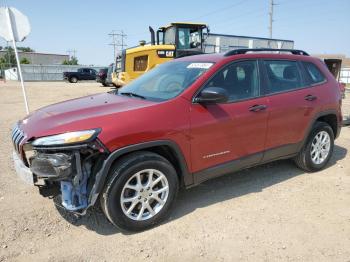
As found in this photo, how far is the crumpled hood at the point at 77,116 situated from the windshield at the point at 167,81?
26 cm

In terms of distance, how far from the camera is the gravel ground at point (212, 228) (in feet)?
9.49

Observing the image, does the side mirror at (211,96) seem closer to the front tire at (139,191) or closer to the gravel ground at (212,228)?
the front tire at (139,191)

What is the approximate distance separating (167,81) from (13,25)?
167 inches


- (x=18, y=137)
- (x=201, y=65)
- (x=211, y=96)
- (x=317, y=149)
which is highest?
(x=201, y=65)

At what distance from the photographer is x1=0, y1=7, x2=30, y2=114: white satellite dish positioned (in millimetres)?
6145

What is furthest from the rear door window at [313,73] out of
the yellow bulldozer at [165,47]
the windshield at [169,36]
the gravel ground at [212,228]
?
the windshield at [169,36]

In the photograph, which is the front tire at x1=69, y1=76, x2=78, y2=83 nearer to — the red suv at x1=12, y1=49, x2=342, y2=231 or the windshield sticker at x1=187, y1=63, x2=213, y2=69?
the red suv at x1=12, y1=49, x2=342, y2=231

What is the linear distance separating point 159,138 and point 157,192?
1.92 feet

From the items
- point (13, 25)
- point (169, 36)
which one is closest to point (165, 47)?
point (169, 36)

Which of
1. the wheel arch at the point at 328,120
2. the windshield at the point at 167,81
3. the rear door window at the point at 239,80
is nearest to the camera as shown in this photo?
the windshield at the point at 167,81

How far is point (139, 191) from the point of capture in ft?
10.4

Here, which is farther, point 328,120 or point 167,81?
point 328,120

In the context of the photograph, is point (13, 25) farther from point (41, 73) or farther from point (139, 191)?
point (41, 73)

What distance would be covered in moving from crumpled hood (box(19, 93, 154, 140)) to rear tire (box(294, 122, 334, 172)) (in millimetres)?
2645
